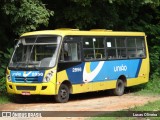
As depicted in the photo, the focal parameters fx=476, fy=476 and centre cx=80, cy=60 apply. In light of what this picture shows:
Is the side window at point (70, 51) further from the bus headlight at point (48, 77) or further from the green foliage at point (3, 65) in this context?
the green foliage at point (3, 65)

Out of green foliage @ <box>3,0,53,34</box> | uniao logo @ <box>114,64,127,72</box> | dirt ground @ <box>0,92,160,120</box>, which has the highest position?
green foliage @ <box>3,0,53,34</box>

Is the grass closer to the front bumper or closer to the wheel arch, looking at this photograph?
the front bumper

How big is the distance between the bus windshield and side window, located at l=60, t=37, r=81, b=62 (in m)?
0.32

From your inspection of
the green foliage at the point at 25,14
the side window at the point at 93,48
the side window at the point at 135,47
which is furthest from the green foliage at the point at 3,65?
the side window at the point at 135,47

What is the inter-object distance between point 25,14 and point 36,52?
1.86 meters

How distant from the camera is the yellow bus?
16.2 meters

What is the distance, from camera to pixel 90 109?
48.3ft

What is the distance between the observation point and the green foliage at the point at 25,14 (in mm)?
17750

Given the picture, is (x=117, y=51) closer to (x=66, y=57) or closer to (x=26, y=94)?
(x=66, y=57)

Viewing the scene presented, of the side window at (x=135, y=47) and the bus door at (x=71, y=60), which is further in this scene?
the side window at (x=135, y=47)

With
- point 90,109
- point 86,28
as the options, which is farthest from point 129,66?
point 90,109

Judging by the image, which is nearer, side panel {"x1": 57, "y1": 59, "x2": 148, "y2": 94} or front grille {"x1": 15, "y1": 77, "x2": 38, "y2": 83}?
front grille {"x1": 15, "y1": 77, "x2": 38, "y2": 83}

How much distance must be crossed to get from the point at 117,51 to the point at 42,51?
452cm

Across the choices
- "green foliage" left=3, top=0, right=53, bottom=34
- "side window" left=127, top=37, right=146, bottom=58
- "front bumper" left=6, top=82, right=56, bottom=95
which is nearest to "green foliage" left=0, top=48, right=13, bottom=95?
"green foliage" left=3, top=0, right=53, bottom=34
